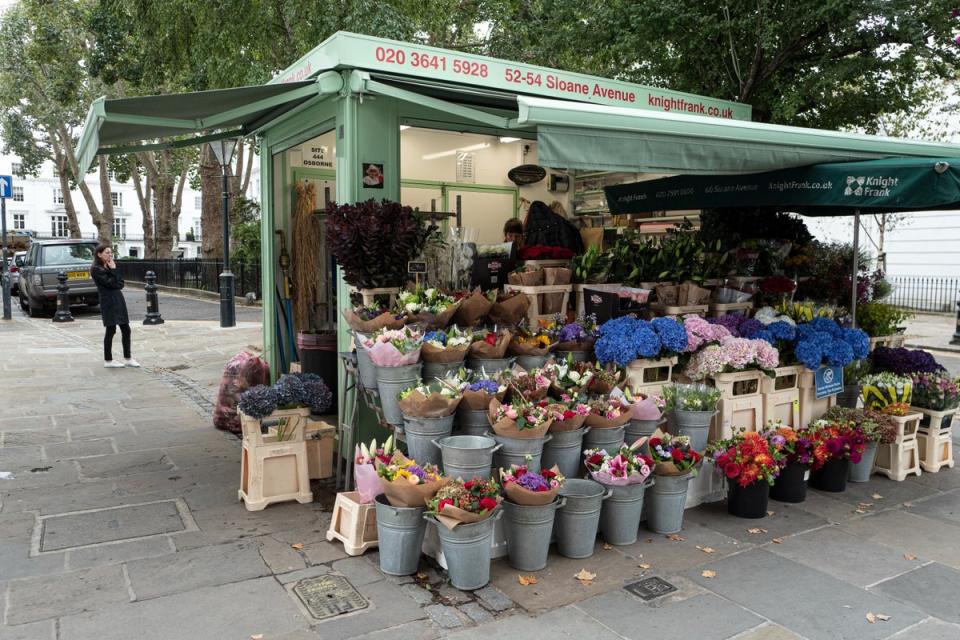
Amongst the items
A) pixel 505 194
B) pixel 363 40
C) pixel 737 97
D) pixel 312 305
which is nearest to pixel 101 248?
pixel 312 305

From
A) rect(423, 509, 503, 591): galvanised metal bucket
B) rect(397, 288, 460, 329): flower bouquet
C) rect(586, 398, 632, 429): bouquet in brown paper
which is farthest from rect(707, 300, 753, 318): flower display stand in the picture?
rect(423, 509, 503, 591): galvanised metal bucket

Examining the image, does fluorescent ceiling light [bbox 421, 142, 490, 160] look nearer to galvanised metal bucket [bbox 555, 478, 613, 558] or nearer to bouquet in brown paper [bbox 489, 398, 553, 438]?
bouquet in brown paper [bbox 489, 398, 553, 438]

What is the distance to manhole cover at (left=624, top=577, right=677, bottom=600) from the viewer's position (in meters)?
3.86

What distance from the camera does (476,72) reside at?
6.11m

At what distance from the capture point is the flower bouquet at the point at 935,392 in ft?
19.5

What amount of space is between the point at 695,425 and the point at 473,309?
1.76m

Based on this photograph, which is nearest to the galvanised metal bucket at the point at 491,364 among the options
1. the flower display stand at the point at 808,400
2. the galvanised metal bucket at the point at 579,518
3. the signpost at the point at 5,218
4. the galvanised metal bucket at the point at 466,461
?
the galvanised metal bucket at the point at 466,461

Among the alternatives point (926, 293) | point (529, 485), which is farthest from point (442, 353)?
point (926, 293)

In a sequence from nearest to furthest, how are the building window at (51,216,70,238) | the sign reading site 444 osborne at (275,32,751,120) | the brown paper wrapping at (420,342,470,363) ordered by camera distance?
the brown paper wrapping at (420,342,470,363)
the sign reading site 444 osborne at (275,32,751,120)
the building window at (51,216,70,238)

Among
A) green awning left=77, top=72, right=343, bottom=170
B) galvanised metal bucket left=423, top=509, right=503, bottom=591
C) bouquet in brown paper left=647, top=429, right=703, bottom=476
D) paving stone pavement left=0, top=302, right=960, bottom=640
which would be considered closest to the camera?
paving stone pavement left=0, top=302, right=960, bottom=640

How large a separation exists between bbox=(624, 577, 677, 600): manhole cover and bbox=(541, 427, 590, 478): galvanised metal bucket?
79 centimetres

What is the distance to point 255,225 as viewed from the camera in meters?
21.2

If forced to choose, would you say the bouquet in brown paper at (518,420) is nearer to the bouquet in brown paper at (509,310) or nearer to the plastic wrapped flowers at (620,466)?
the plastic wrapped flowers at (620,466)

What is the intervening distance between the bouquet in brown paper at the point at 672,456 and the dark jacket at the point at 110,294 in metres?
8.55
